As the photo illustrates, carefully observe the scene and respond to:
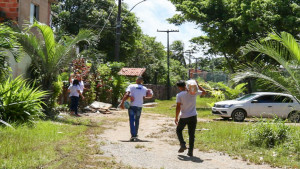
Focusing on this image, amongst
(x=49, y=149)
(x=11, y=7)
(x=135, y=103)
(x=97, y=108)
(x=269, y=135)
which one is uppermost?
(x=11, y=7)

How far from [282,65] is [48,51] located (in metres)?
8.48

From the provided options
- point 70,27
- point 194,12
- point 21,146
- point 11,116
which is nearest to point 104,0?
point 70,27

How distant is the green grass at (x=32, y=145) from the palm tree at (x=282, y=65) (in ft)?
16.2

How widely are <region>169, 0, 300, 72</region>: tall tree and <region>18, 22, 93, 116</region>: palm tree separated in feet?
44.3

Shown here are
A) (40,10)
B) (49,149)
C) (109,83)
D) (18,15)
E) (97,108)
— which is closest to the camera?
(49,149)

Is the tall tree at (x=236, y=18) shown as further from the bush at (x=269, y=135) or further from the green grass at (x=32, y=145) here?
the green grass at (x=32, y=145)

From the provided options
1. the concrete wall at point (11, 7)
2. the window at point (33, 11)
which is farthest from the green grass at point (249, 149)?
the window at point (33, 11)

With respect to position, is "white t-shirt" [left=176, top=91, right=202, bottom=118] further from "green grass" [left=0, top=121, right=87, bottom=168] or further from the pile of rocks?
the pile of rocks

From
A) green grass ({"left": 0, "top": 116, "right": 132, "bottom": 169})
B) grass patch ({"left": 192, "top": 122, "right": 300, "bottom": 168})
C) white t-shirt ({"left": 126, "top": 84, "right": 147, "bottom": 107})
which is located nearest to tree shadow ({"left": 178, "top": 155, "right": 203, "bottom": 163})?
grass patch ({"left": 192, "top": 122, "right": 300, "bottom": 168})

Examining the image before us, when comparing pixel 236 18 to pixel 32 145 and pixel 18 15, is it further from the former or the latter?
pixel 32 145

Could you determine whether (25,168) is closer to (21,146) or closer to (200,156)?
(21,146)

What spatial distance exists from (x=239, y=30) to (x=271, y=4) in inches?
103

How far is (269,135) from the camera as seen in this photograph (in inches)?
395

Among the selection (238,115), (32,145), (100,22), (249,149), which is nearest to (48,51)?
(32,145)
